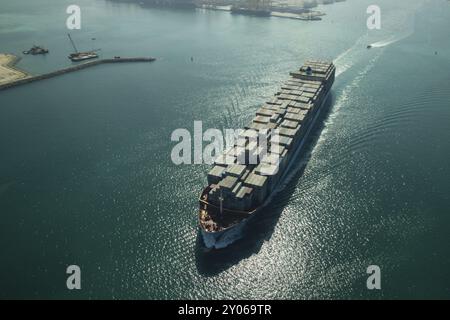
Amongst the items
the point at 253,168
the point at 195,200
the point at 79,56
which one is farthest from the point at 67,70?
the point at 253,168

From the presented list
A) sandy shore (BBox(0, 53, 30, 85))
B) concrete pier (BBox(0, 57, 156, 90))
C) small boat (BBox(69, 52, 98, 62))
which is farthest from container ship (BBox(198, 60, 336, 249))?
sandy shore (BBox(0, 53, 30, 85))

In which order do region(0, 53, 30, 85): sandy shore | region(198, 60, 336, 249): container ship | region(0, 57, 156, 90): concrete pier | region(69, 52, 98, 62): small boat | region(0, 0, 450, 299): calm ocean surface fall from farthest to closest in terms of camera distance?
region(69, 52, 98, 62): small boat
region(0, 53, 30, 85): sandy shore
region(0, 57, 156, 90): concrete pier
region(198, 60, 336, 249): container ship
region(0, 0, 450, 299): calm ocean surface

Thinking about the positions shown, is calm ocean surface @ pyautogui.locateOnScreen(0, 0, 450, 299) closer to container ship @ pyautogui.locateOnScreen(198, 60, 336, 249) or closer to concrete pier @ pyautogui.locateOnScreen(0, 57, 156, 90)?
container ship @ pyautogui.locateOnScreen(198, 60, 336, 249)

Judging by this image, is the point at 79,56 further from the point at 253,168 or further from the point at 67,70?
the point at 253,168

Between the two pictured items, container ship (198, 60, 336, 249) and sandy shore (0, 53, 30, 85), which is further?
sandy shore (0, 53, 30, 85)

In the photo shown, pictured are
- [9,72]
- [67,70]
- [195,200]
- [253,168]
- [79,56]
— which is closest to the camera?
[253,168]

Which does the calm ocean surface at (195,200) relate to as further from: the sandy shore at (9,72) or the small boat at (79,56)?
the small boat at (79,56)

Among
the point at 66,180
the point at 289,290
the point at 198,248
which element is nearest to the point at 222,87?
the point at 66,180
